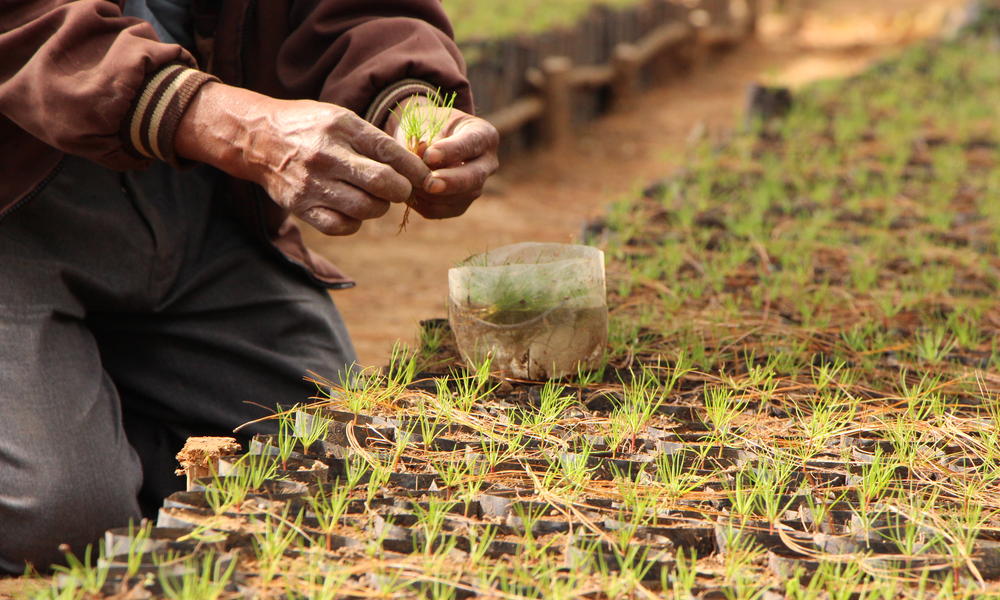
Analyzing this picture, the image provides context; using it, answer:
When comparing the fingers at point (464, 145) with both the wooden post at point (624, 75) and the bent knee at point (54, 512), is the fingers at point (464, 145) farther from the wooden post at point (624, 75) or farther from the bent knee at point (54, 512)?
the wooden post at point (624, 75)

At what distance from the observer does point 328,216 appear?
190 centimetres

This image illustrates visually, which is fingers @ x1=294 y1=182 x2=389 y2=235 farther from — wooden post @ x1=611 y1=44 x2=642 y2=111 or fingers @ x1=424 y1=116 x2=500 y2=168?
wooden post @ x1=611 y1=44 x2=642 y2=111

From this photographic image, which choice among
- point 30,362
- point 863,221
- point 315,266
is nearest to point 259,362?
point 315,266

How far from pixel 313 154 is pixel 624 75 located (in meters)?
8.17

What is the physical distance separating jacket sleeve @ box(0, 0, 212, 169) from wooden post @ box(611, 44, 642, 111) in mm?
7809

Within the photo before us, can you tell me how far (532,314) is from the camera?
2.06m

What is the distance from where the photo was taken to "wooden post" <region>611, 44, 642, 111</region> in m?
9.56

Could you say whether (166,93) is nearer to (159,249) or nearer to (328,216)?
(328,216)

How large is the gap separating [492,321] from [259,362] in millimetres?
864

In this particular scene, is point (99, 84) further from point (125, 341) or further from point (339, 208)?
point (125, 341)

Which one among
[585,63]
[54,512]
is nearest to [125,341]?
[54,512]

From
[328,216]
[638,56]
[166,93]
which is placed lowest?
[638,56]

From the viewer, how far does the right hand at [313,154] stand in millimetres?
1864

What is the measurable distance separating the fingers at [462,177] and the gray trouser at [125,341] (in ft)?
1.86
